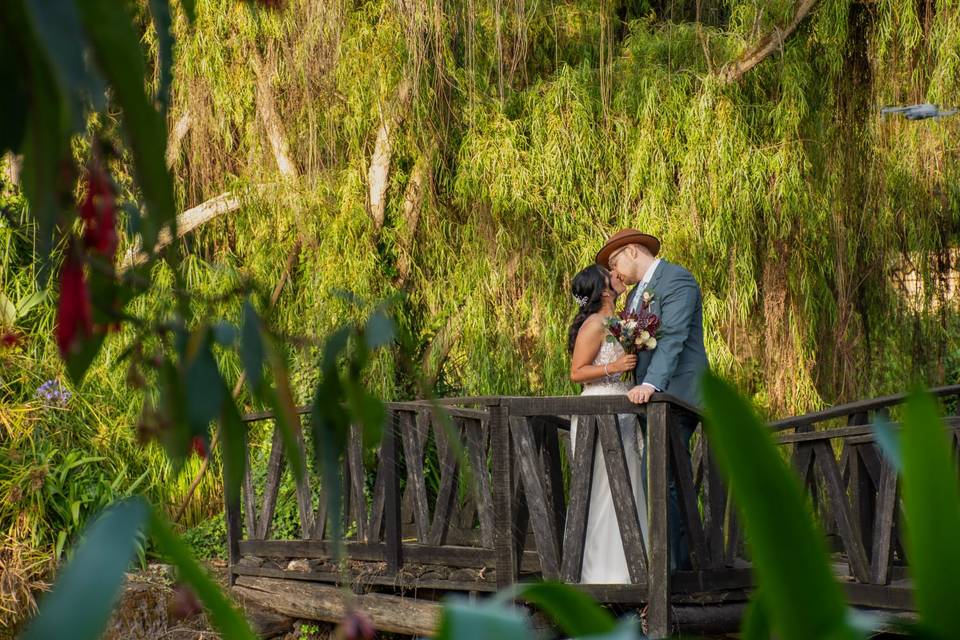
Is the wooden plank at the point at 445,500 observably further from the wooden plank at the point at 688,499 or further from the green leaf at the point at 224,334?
the green leaf at the point at 224,334

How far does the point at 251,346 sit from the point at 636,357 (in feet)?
13.6

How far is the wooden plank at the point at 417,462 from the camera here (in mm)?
5266

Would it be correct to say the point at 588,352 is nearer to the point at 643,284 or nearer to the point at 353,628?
the point at 643,284

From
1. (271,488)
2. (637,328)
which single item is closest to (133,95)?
(637,328)

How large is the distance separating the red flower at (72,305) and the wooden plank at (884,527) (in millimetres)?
3655

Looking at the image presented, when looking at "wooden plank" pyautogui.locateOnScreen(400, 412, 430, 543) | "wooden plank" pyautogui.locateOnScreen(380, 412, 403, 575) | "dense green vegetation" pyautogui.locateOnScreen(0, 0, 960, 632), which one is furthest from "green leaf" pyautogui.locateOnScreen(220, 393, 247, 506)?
"dense green vegetation" pyautogui.locateOnScreen(0, 0, 960, 632)

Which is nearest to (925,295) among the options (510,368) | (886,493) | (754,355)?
(754,355)

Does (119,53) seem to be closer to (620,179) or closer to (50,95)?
(50,95)

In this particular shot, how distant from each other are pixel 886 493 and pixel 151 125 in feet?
12.3

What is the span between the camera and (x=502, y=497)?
461cm

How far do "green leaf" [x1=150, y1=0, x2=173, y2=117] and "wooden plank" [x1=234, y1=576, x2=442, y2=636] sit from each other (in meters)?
3.82

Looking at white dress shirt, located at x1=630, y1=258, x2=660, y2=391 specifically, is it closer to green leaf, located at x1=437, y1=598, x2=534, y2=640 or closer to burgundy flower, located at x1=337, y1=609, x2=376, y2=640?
burgundy flower, located at x1=337, y1=609, x2=376, y2=640

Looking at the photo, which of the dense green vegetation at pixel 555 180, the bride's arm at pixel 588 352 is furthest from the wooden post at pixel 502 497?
the dense green vegetation at pixel 555 180

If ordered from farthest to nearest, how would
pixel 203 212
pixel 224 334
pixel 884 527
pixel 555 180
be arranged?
pixel 203 212 < pixel 555 180 < pixel 884 527 < pixel 224 334
